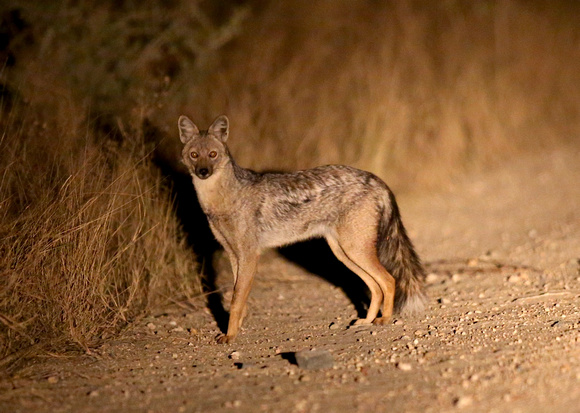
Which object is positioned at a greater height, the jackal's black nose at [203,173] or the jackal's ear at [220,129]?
the jackal's ear at [220,129]

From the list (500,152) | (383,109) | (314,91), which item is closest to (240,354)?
(383,109)

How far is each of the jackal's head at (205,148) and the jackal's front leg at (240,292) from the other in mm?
804

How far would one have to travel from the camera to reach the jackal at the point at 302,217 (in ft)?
20.5

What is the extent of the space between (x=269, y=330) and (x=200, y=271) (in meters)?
1.57

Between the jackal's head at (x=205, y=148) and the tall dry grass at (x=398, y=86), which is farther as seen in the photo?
the tall dry grass at (x=398, y=86)

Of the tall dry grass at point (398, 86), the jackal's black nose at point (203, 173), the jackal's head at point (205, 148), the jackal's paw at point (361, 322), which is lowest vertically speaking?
the jackal's paw at point (361, 322)

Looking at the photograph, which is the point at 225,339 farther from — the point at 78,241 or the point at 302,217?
the point at 78,241

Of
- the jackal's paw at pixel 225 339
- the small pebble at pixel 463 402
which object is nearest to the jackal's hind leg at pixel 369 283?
the jackal's paw at pixel 225 339

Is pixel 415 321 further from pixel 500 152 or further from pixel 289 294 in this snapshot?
pixel 500 152

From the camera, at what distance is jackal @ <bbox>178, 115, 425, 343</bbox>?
6.25 m

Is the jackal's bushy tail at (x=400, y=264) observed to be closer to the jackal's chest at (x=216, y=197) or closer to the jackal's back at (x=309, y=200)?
the jackal's back at (x=309, y=200)

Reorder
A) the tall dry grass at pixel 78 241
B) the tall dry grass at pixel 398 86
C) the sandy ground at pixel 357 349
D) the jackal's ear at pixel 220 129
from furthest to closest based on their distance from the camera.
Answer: the tall dry grass at pixel 398 86 → the jackal's ear at pixel 220 129 → the tall dry grass at pixel 78 241 → the sandy ground at pixel 357 349

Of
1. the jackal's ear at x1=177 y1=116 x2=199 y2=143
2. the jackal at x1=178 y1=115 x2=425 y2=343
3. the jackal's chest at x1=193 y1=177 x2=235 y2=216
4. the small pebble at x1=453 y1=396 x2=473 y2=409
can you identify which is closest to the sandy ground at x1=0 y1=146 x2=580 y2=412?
the small pebble at x1=453 y1=396 x2=473 y2=409

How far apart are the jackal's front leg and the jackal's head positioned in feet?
2.64
